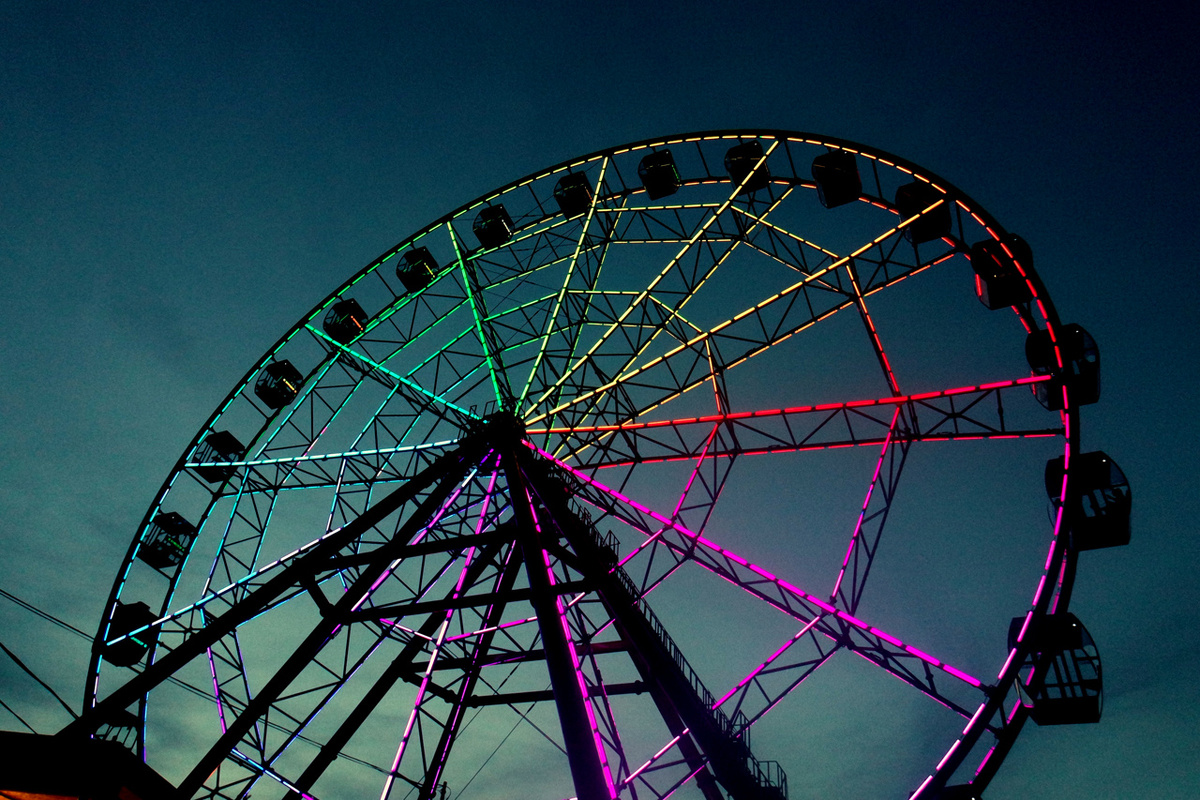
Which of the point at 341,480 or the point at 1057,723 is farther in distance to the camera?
the point at 341,480

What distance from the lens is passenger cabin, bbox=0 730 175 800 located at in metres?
7.50

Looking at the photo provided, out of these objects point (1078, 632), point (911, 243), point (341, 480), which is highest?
point (341, 480)

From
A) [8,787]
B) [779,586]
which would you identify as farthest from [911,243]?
[8,787]

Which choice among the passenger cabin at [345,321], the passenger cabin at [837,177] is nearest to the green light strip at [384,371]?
the passenger cabin at [345,321]

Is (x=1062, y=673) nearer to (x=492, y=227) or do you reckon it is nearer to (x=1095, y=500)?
(x=1095, y=500)

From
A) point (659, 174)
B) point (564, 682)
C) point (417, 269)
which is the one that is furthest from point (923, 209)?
point (417, 269)

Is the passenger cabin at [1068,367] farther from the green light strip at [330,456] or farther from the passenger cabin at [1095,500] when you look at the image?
the green light strip at [330,456]

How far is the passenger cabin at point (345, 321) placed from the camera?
1745 cm

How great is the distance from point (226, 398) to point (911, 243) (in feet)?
52.5

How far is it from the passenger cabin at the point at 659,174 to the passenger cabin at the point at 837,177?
352 cm

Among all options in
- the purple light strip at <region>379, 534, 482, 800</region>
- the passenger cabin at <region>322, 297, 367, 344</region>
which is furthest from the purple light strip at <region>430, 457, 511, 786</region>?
the passenger cabin at <region>322, 297, 367, 344</region>

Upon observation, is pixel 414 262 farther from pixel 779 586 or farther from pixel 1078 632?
pixel 1078 632

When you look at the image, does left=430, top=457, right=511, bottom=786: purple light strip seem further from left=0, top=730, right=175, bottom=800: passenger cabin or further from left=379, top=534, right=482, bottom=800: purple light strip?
left=0, top=730, right=175, bottom=800: passenger cabin

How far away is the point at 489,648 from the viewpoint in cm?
1421
